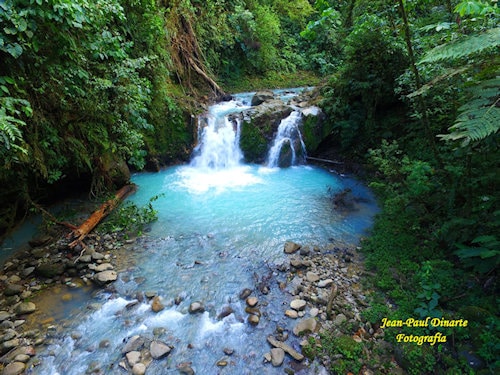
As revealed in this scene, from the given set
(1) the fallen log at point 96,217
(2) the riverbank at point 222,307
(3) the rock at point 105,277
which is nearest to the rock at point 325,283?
(2) the riverbank at point 222,307

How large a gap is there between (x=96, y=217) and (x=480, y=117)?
613 centimetres

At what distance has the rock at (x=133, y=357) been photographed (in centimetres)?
298

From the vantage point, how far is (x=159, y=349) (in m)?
3.11

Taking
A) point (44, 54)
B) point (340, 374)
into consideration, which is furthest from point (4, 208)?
point (340, 374)

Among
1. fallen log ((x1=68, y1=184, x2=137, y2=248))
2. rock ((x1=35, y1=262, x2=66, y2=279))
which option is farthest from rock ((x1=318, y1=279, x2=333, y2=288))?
fallen log ((x1=68, y1=184, x2=137, y2=248))

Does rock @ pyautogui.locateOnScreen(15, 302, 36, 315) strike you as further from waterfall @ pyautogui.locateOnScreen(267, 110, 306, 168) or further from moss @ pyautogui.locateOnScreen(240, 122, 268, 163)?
waterfall @ pyautogui.locateOnScreen(267, 110, 306, 168)

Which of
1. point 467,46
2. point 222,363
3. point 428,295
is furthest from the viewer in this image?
point 428,295

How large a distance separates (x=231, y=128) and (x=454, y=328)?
792 cm

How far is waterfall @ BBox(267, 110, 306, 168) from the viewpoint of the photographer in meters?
9.16

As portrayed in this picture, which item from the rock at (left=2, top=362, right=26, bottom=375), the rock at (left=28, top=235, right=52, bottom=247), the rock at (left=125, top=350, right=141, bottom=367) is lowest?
the rock at (left=2, top=362, right=26, bottom=375)

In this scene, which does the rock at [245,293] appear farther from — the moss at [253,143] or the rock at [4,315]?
the moss at [253,143]

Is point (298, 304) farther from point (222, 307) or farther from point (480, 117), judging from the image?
point (480, 117)

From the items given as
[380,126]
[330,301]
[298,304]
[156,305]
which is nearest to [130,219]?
[156,305]

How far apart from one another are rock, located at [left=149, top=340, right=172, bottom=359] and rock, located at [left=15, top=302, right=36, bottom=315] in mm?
1794
